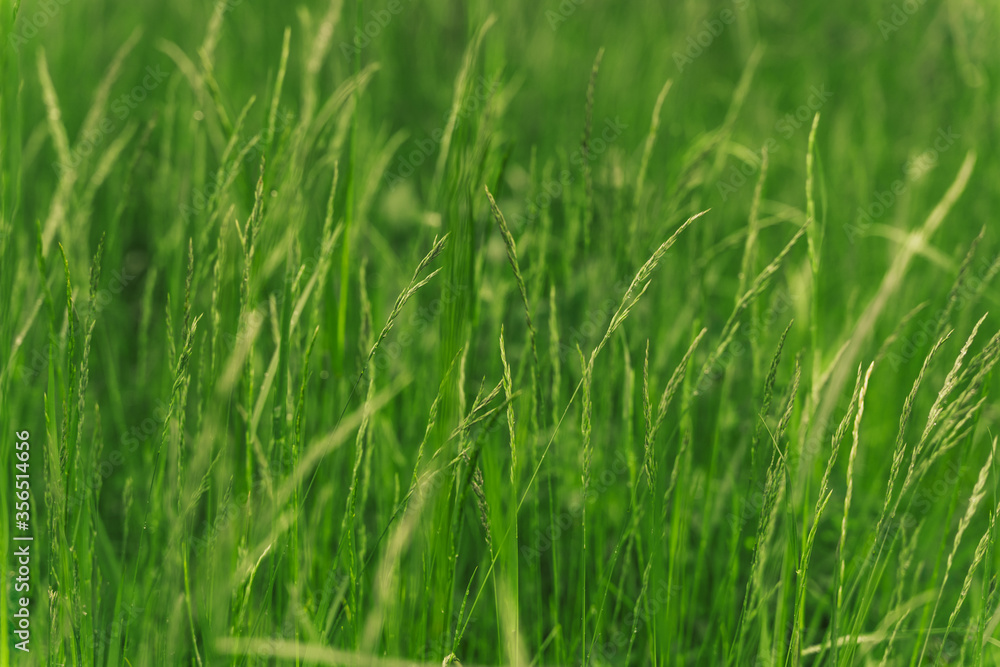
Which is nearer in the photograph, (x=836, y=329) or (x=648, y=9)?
(x=836, y=329)

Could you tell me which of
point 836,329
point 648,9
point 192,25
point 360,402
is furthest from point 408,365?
point 648,9

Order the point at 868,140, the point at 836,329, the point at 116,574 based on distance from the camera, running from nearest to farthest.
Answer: the point at 116,574 → the point at 836,329 → the point at 868,140

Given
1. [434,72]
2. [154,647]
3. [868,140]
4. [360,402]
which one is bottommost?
[154,647]

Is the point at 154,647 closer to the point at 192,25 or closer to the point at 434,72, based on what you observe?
the point at 434,72

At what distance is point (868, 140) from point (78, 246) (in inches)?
90.2

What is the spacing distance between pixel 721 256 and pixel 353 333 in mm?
1019

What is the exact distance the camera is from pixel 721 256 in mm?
2129

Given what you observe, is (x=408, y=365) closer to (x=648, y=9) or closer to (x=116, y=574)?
(x=116, y=574)

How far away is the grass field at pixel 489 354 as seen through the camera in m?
0.96

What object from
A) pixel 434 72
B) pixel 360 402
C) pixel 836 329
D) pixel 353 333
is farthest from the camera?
pixel 434 72

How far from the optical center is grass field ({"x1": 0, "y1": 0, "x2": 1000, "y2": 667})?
96 cm

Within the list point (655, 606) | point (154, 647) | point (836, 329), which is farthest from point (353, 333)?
point (836, 329)

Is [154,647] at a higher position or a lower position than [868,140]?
lower

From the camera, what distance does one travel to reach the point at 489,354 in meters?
1.81
